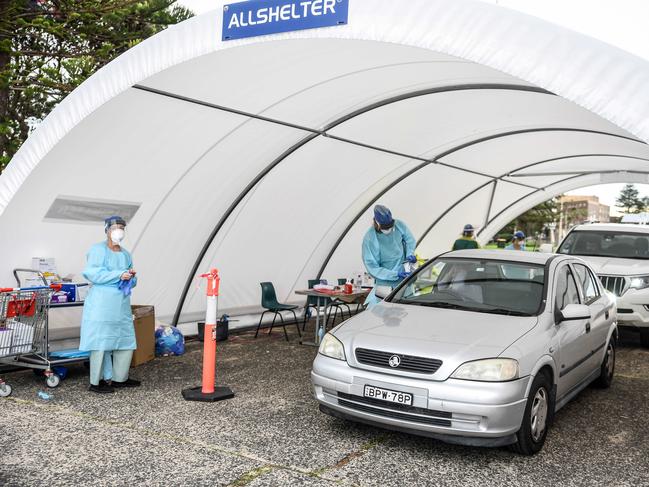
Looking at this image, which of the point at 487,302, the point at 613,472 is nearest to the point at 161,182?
the point at 487,302

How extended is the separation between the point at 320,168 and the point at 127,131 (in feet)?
12.5

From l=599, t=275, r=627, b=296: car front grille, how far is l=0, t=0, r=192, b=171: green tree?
489 inches

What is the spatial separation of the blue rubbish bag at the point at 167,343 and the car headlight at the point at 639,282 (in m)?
6.87

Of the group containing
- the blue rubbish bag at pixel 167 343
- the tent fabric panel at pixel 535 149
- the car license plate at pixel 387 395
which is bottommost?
the blue rubbish bag at pixel 167 343

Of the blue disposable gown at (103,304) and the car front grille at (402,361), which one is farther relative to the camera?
the blue disposable gown at (103,304)

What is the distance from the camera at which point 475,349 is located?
16.1ft

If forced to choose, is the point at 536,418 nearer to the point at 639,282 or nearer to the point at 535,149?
the point at 639,282

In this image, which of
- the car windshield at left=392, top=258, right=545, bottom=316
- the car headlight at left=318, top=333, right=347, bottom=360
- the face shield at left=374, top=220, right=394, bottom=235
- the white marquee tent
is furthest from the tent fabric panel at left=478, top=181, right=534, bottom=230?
the car headlight at left=318, top=333, right=347, bottom=360

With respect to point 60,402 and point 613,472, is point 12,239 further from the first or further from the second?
point 613,472

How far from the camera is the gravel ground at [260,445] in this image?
185 inches

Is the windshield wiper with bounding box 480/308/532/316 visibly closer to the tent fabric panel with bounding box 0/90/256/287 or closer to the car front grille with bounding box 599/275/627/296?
the tent fabric panel with bounding box 0/90/256/287

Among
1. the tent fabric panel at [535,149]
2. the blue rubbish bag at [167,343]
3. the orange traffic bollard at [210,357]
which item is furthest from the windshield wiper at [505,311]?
the tent fabric panel at [535,149]

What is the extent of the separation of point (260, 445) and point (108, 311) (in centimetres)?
257

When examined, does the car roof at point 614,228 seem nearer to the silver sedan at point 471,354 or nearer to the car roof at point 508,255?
the silver sedan at point 471,354
